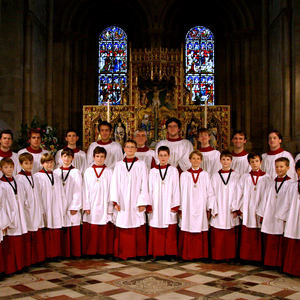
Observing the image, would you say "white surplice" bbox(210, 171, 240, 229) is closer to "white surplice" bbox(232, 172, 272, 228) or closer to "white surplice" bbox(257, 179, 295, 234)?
"white surplice" bbox(232, 172, 272, 228)

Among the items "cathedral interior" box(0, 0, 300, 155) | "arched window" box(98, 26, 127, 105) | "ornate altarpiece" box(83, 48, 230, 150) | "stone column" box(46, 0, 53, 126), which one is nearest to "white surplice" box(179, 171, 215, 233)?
"ornate altarpiece" box(83, 48, 230, 150)

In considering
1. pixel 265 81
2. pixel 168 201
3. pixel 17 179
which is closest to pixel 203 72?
pixel 265 81

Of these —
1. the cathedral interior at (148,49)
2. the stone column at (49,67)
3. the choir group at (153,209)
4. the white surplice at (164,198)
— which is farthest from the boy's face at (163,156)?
the stone column at (49,67)

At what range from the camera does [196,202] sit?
6.01 m

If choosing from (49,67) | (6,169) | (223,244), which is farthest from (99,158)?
(49,67)

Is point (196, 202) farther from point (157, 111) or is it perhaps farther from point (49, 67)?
point (49, 67)

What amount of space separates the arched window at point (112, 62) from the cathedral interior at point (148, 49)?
24 centimetres

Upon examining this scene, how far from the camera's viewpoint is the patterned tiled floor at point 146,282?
4.33 meters

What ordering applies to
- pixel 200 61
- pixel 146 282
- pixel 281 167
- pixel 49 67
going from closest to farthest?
pixel 146 282
pixel 281 167
pixel 49 67
pixel 200 61

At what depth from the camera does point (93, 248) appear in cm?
612

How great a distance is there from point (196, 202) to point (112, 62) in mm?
10336

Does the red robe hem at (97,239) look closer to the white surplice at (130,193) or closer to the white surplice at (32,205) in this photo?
the white surplice at (130,193)

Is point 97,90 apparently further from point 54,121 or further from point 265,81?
point 265,81

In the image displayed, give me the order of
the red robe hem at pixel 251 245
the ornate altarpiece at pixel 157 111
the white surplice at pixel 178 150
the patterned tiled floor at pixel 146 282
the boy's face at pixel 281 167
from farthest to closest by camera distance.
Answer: the ornate altarpiece at pixel 157 111
the white surplice at pixel 178 150
the red robe hem at pixel 251 245
the boy's face at pixel 281 167
the patterned tiled floor at pixel 146 282
